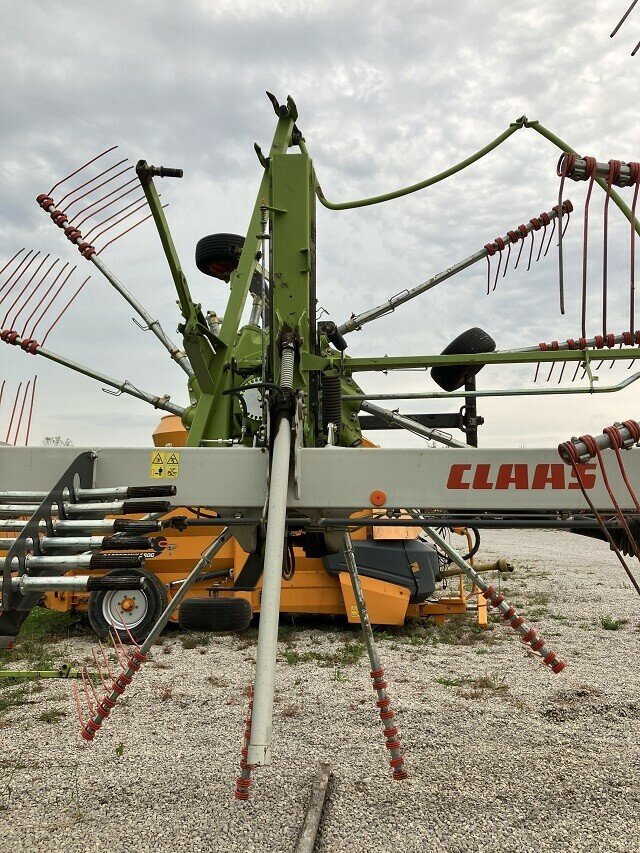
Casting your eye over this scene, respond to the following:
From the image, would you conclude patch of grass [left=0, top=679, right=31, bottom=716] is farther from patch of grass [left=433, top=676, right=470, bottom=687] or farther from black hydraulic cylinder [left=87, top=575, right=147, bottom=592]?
black hydraulic cylinder [left=87, top=575, right=147, bottom=592]

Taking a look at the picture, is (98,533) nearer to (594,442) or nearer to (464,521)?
(464,521)

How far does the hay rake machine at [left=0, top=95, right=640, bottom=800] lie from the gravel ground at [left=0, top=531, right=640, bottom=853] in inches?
13.2

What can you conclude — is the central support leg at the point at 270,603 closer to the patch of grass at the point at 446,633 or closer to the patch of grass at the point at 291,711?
the patch of grass at the point at 291,711

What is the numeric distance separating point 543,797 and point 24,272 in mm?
4817

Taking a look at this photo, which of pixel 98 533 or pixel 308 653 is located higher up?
pixel 98 533

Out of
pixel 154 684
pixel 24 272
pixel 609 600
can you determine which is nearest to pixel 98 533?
pixel 24 272

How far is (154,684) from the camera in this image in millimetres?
6359

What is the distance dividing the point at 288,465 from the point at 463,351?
2.35 m

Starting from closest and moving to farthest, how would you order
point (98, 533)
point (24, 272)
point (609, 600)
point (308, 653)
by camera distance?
point (98, 533) < point (24, 272) < point (308, 653) < point (609, 600)

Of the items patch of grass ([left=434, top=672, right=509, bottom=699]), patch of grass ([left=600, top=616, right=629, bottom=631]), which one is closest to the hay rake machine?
patch of grass ([left=434, top=672, right=509, bottom=699])

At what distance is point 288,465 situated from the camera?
267 centimetres

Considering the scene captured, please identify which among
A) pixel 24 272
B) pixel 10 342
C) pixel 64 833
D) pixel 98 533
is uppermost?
pixel 24 272

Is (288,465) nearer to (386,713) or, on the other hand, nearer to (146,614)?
(386,713)

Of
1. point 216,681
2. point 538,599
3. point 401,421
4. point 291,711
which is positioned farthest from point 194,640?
point 538,599
